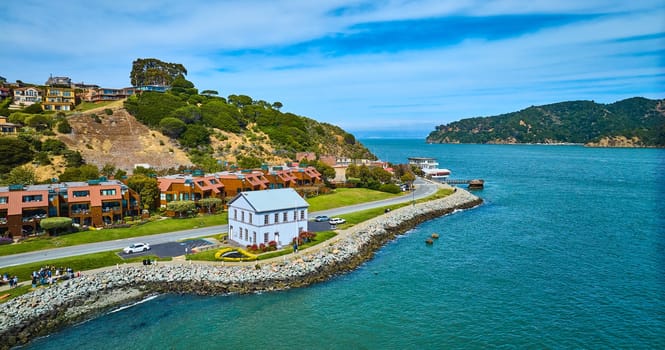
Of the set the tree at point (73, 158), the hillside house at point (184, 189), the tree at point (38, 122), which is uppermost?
the tree at point (38, 122)

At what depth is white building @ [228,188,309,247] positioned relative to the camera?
1730 inches

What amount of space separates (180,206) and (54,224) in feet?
47.9

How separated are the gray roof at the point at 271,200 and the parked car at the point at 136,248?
31.5 ft

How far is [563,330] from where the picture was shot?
30.4m

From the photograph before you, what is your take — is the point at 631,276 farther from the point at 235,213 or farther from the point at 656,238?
the point at 235,213

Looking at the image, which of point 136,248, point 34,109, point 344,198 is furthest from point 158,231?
point 34,109

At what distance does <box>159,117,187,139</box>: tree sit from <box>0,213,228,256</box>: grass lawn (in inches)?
2083

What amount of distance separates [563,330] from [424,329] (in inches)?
394

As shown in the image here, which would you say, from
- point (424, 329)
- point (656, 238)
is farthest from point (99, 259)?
point (656, 238)

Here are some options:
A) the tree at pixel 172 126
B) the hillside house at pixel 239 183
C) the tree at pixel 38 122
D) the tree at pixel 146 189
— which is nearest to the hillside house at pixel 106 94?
the tree at pixel 172 126

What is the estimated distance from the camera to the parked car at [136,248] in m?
41.2

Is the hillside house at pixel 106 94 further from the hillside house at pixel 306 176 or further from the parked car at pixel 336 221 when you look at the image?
the parked car at pixel 336 221

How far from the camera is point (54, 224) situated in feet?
150

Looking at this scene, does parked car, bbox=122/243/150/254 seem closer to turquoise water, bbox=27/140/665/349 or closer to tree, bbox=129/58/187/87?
turquoise water, bbox=27/140/665/349
